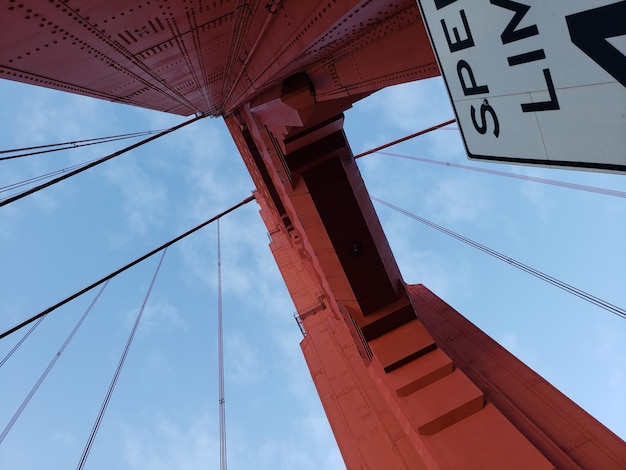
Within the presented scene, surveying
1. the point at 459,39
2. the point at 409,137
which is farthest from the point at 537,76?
Answer: the point at 409,137

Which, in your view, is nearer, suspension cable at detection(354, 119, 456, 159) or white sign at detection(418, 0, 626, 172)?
white sign at detection(418, 0, 626, 172)

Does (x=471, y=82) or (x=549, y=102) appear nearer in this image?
(x=549, y=102)

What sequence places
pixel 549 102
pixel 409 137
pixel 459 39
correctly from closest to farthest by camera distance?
1. pixel 549 102
2. pixel 459 39
3. pixel 409 137

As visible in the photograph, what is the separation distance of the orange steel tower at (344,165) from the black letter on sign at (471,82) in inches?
65.5

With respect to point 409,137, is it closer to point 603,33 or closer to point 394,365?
point 394,365

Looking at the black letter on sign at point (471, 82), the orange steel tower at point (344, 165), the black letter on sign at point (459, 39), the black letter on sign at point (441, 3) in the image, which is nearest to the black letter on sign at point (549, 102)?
the black letter on sign at point (471, 82)

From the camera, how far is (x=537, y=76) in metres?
1.39

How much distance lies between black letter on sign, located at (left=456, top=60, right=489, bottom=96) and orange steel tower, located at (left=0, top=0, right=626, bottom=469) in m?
1.66

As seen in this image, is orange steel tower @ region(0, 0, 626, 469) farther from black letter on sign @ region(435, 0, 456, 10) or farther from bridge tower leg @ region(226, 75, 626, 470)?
black letter on sign @ region(435, 0, 456, 10)

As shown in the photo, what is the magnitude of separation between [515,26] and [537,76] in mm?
191

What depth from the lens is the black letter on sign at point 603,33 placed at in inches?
41.3

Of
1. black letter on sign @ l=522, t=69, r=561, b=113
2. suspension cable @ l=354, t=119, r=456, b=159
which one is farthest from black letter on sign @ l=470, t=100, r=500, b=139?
suspension cable @ l=354, t=119, r=456, b=159

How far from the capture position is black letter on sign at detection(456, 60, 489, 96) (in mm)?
1652

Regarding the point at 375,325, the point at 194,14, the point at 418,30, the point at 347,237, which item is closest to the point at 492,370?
the point at 375,325
